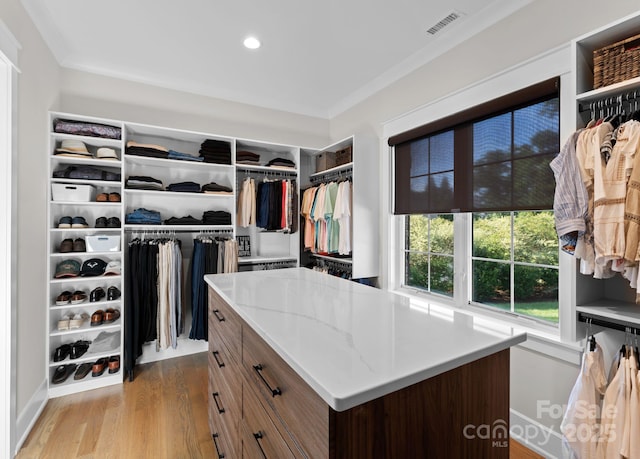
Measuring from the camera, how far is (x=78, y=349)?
2.55 meters

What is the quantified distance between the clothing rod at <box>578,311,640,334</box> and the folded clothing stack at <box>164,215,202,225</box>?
116 inches

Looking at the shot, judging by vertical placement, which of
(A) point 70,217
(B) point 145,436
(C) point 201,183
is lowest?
(B) point 145,436

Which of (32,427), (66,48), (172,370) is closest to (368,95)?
(66,48)

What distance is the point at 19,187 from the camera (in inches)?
76.4

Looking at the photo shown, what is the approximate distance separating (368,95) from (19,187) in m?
2.94

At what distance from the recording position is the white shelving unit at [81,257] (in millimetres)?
2422

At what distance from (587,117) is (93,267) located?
3.45 meters

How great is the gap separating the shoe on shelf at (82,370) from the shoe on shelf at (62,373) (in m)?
0.06

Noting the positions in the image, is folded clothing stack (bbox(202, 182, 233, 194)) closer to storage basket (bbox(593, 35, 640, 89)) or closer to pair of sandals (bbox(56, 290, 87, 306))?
pair of sandals (bbox(56, 290, 87, 306))

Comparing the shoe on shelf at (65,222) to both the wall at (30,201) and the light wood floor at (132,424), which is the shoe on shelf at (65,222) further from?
the light wood floor at (132,424)

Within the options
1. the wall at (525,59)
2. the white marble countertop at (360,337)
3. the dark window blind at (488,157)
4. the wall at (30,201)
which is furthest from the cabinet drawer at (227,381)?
the dark window blind at (488,157)

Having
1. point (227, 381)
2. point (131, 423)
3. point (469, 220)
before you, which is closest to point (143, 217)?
point (131, 423)

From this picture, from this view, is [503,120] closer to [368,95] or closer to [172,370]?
[368,95]

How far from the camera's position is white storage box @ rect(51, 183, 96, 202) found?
2.43m
